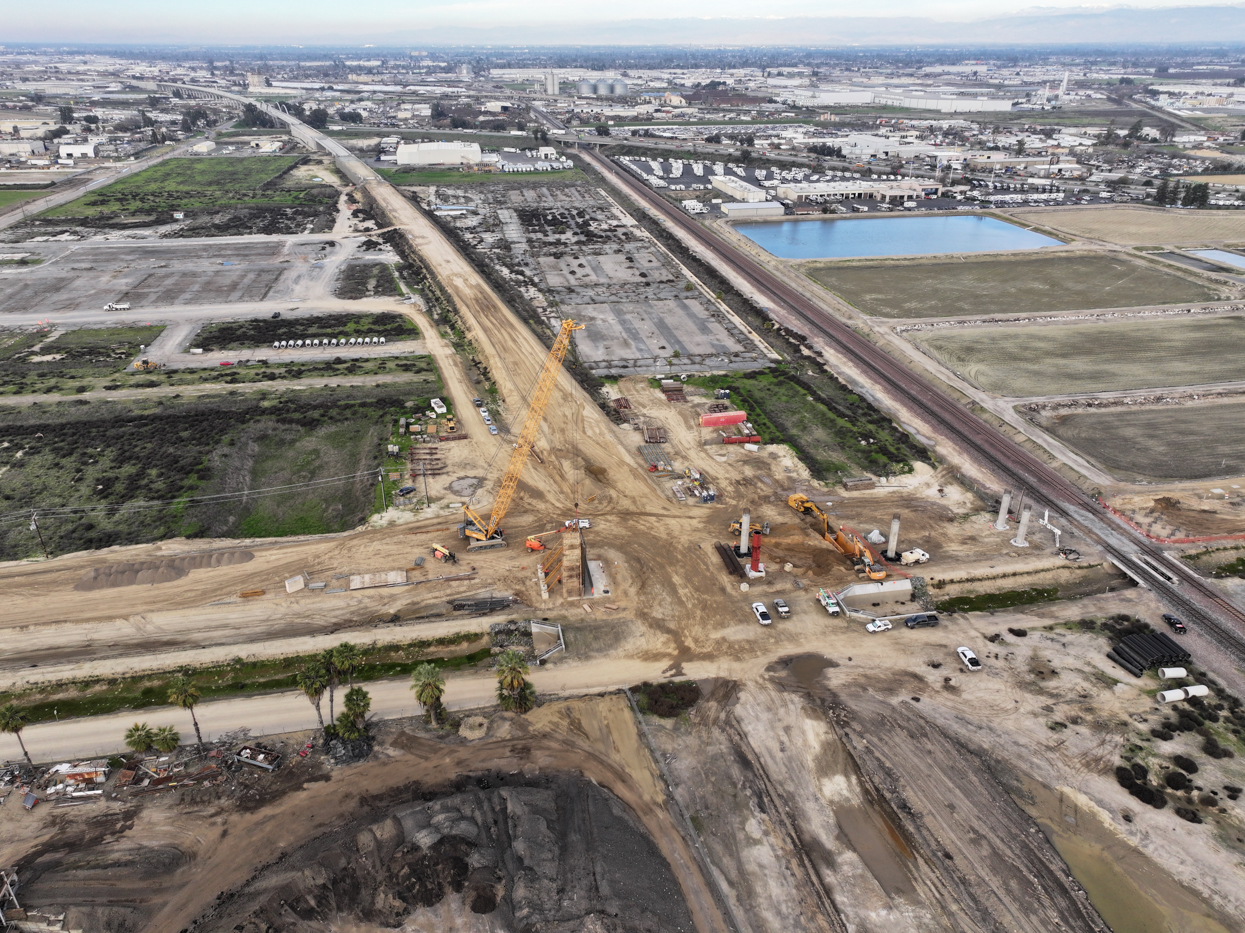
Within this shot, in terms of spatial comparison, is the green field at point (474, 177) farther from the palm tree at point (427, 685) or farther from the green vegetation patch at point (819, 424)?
the palm tree at point (427, 685)

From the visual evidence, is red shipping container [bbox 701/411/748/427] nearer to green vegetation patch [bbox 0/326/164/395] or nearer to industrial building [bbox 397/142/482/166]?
green vegetation patch [bbox 0/326/164/395]

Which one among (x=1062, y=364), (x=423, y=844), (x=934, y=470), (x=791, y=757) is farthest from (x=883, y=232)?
(x=423, y=844)

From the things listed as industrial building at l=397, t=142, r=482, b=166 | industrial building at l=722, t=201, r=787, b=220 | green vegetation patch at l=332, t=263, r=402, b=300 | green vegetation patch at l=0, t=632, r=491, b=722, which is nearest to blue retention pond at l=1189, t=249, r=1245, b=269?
industrial building at l=722, t=201, r=787, b=220

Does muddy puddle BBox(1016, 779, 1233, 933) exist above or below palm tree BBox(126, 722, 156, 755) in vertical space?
below

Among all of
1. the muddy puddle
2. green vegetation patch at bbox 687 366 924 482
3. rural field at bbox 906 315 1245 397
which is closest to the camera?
the muddy puddle

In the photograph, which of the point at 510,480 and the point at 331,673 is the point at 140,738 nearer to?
the point at 331,673

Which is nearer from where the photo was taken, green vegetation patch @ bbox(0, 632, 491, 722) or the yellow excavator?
green vegetation patch @ bbox(0, 632, 491, 722)

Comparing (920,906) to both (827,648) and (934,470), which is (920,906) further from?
(934,470)
